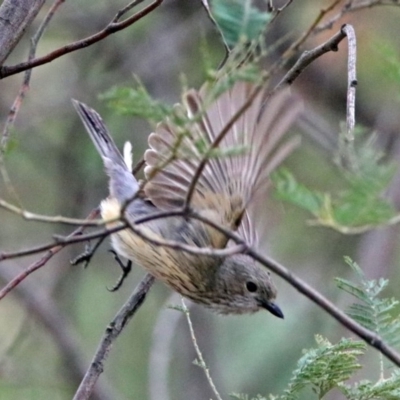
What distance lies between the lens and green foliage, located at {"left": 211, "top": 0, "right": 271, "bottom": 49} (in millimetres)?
1871

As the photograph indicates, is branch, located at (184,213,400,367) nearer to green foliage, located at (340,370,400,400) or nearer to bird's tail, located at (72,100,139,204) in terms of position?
green foliage, located at (340,370,400,400)

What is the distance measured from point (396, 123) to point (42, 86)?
263cm

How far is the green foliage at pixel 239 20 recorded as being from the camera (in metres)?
1.87

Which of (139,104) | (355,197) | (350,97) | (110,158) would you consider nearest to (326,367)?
(350,97)

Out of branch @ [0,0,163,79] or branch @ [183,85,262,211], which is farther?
branch @ [0,0,163,79]

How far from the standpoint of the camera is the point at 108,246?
679cm

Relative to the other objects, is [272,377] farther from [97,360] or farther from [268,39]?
[97,360]

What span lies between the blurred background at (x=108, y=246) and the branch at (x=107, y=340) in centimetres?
213

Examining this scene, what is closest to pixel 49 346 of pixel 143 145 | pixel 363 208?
pixel 143 145

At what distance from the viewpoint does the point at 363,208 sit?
5.80 feet

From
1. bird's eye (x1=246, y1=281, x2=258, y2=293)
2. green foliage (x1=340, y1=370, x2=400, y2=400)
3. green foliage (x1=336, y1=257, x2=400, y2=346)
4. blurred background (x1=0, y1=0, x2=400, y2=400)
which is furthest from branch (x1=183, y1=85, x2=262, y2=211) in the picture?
blurred background (x1=0, y1=0, x2=400, y2=400)

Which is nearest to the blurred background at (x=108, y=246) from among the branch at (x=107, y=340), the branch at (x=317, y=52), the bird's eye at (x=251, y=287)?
the bird's eye at (x=251, y=287)

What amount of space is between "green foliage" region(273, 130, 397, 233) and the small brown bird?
0.90 m

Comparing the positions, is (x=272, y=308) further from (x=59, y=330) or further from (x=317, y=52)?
(x=59, y=330)
